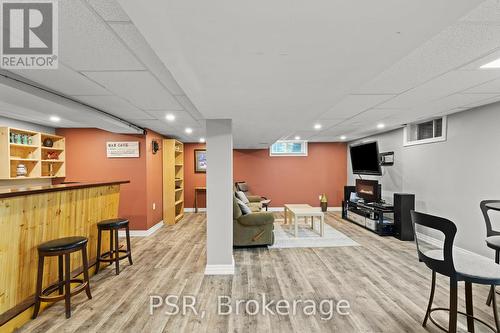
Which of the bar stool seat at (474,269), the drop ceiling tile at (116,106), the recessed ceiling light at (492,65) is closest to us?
the bar stool seat at (474,269)

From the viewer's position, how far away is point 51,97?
2.75 meters

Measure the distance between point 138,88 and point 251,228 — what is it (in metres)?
2.83

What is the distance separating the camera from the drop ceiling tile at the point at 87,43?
1.43 metres

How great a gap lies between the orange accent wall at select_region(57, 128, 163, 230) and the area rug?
2863 mm

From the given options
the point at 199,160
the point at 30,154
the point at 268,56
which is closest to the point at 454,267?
the point at 268,56

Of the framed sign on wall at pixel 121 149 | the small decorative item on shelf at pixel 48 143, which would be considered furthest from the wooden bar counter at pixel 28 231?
the small decorative item on shelf at pixel 48 143

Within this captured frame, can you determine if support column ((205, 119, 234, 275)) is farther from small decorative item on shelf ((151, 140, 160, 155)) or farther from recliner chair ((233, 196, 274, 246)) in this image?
small decorative item on shelf ((151, 140, 160, 155))

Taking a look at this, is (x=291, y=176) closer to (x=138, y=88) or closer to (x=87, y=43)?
(x=138, y=88)

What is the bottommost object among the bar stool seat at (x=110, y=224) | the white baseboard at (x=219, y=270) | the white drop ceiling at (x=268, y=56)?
the white baseboard at (x=219, y=270)

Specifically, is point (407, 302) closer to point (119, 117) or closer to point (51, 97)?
point (51, 97)

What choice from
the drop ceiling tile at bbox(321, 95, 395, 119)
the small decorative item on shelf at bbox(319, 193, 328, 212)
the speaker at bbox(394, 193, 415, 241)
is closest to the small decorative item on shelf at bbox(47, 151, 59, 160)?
the drop ceiling tile at bbox(321, 95, 395, 119)

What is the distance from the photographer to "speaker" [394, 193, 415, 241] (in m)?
4.79

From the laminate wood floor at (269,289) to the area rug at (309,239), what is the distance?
0.85 ft

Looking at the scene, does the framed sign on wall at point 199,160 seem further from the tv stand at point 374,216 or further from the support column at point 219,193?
the support column at point 219,193
